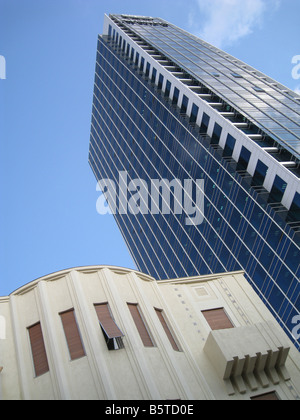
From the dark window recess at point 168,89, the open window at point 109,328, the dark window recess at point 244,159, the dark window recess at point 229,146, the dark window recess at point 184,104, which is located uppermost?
the dark window recess at point 168,89

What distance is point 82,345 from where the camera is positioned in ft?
65.0

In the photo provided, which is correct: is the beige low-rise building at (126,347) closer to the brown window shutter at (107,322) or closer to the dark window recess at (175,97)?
the brown window shutter at (107,322)

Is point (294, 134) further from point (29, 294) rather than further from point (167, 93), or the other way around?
point (29, 294)

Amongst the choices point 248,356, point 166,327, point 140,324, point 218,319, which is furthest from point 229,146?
point 248,356

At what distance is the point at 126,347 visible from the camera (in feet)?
65.1

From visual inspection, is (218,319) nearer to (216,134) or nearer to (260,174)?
(260,174)

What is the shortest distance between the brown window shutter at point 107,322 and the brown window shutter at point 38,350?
2966 millimetres

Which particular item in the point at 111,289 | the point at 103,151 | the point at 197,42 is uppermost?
the point at 103,151

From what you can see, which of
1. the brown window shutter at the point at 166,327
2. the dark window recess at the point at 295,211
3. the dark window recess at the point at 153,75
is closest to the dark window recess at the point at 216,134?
the dark window recess at the point at 295,211

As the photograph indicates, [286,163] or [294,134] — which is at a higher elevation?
[294,134]

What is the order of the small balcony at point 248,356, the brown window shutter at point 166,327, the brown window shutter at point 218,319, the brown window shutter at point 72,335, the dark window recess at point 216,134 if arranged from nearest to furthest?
the brown window shutter at point 72,335 < the small balcony at point 248,356 < the brown window shutter at point 166,327 < the brown window shutter at point 218,319 < the dark window recess at point 216,134

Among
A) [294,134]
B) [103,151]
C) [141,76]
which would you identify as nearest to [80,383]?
[294,134]

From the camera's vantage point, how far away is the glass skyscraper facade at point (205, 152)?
4372 cm

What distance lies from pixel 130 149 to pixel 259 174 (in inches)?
1869
